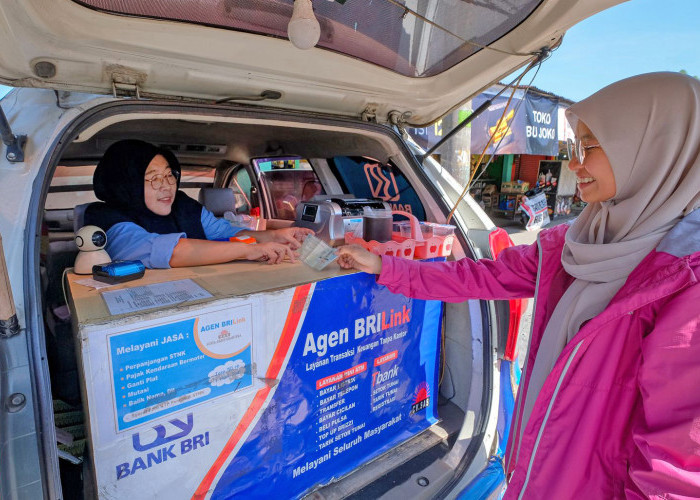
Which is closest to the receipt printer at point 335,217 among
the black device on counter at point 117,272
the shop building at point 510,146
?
the shop building at point 510,146

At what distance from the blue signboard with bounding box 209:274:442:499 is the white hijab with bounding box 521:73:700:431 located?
0.68m

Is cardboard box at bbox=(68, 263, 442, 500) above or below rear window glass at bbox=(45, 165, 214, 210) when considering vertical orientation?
below

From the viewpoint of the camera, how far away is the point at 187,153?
3.58m

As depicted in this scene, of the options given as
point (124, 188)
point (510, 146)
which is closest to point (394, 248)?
point (124, 188)

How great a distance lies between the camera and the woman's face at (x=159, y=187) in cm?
168

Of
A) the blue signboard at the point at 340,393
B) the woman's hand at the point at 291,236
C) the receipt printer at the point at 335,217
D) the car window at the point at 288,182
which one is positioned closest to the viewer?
the blue signboard at the point at 340,393

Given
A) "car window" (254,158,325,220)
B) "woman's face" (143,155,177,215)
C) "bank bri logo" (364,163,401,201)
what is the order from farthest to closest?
"car window" (254,158,325,220), "bank bri logo" (364,163,401,201), "woman's face" (143,155,177,215)

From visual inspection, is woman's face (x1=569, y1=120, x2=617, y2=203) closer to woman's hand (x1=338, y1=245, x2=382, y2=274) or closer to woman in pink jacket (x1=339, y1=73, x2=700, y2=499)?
woman in pink jacket (x1=339, y1=73, x2=700, y2=499)

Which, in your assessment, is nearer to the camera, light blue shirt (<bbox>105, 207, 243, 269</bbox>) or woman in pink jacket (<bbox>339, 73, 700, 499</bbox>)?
woman in pink jacket (<bbox>339, 73, 700, 499</bbox>)

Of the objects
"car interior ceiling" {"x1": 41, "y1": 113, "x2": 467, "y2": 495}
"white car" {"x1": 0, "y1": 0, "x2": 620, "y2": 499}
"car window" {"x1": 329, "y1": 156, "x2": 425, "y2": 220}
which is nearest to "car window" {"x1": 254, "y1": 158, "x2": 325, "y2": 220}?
"car interior ceiling" {"x1": 41, "y1": 113, "x2": 467, "y2": 495}

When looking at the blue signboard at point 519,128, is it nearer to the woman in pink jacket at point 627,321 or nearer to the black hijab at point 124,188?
the black hijab at point 124,188

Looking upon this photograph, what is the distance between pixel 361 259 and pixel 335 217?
20.8 inches

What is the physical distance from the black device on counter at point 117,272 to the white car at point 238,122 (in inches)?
6.9

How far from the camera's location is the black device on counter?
48.1 inches
